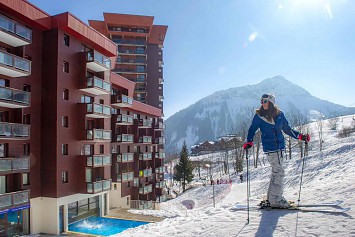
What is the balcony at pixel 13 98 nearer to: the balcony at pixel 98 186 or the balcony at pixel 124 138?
the balcony at pixel 98 186

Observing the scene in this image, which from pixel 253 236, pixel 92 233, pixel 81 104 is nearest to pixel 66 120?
pixel 81 104

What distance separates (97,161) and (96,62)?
7.82m

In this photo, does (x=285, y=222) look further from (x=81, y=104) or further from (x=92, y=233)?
(x=81, y=104)

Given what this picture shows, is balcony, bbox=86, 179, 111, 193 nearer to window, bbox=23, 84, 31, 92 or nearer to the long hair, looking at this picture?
window, bbox=23, 84, 31, 92

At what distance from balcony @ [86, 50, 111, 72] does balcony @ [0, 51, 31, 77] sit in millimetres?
5760

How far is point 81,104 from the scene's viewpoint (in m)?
22.8

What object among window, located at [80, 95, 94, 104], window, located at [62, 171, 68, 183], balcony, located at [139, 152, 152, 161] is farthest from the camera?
balcony, located at [139, 152, 152, 161]

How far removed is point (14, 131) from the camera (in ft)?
56.0

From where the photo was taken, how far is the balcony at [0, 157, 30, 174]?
1648 centimetres

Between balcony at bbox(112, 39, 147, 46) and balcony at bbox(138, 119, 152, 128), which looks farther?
balcony at bbox(112, 39, 147, 46)

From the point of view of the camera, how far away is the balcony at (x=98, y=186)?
73.6 feet

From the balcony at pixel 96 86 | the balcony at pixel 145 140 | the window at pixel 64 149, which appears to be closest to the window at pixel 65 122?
the window at pixel 64 149

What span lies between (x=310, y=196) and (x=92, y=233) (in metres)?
14.5

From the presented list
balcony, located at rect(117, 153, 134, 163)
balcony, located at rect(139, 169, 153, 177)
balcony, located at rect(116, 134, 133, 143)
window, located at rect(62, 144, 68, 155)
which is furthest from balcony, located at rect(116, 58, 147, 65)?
window, located at rect(62, 144, 68, 155)
